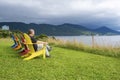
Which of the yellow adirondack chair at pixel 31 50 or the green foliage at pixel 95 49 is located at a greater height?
the yellow adirondack chair at pixel 31 50

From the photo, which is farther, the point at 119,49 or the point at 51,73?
the point at 119,49

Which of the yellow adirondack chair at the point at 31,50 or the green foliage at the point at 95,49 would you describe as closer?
the yellow adirondack chair at the point at 31,50

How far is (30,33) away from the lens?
466 inches

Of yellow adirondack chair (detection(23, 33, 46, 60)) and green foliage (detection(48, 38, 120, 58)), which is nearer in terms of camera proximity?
yellow adirondack chair (detection(23, 33, 46, 60))

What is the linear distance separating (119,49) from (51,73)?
758 centimetres

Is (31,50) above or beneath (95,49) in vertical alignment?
above

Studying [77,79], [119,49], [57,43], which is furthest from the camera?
[57,43]

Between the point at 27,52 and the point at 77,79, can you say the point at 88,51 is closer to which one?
the point at 27,52

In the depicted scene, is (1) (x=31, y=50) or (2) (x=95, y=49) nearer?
(1) (x=31, y=50)

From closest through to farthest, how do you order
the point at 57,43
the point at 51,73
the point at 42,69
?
the point at 51,73 < the point at 42,69 < the point at 57,43

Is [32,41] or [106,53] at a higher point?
[32,41]

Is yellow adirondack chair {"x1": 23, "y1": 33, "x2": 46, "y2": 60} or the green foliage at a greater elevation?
yellow adirondack chair {"x1": 23, "y1": 33, "x2": 46, "y2": 60}

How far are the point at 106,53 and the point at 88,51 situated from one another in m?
1.88

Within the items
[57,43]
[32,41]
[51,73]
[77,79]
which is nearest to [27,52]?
[32,41]
